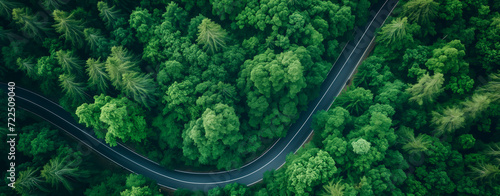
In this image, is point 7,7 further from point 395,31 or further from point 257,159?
point 395,31

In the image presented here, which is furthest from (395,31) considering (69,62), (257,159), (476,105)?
(69,62)

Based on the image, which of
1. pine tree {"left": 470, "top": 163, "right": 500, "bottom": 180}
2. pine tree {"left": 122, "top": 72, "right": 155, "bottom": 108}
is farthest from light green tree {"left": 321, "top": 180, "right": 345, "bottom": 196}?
pine tree {"left": 122, "top": 72, "right": 155, "bottom": 108}

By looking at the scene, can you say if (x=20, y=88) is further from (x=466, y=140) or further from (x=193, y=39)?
(x=466, y=140)

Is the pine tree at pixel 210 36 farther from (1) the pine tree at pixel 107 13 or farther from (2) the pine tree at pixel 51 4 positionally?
(2) the pine tree at pixel 51 4

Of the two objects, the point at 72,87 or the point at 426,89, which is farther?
the point at 72,87

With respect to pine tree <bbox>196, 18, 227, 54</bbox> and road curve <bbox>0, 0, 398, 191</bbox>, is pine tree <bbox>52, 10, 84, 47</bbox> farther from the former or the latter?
pine tree <bbox>196, 18, 227, 54</bbox>
